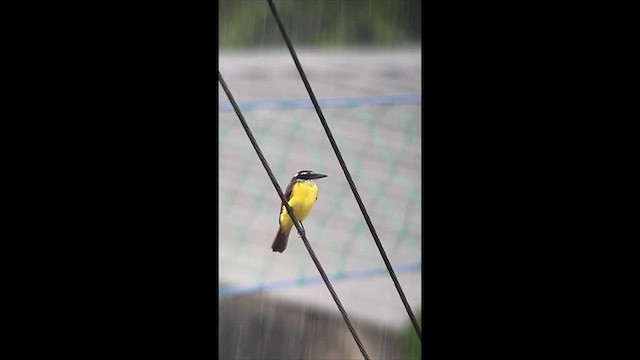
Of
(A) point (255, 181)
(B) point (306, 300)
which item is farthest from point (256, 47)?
(B) point (306, 300)

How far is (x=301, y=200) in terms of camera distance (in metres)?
3.47

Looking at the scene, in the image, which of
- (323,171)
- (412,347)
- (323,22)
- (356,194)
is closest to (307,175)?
(323,171)

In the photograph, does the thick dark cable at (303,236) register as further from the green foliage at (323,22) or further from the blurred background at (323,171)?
the green foliage at (323,22)

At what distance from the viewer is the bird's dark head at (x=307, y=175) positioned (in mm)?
3465

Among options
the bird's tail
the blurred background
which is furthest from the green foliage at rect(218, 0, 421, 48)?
the bird's tail

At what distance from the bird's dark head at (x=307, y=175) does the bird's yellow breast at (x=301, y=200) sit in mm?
15

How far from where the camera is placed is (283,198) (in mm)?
3357

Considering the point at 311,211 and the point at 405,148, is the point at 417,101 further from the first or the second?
the point at 311,211

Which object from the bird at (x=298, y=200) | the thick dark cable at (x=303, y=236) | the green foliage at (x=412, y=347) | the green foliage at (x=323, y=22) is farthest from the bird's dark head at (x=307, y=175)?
the green foliage at (x=412, y=347)

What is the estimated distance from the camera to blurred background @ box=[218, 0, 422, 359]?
3320 mm

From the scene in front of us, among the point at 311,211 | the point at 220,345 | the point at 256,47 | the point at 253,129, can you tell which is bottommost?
the point at 220,345

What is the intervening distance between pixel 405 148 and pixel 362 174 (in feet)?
0.51

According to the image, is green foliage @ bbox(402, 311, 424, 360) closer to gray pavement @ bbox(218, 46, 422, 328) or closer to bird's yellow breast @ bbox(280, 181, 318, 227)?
gray pavement @ bbox(218, 46, 422, 328)

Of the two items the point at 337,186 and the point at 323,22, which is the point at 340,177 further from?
the point at 323,22
